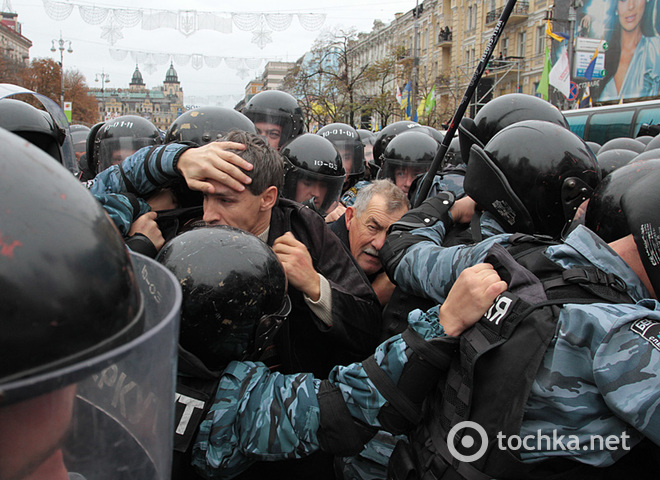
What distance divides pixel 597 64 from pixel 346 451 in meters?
16.8

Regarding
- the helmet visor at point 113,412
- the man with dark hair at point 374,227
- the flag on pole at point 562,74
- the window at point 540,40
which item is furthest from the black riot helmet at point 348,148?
the window at point 540,40

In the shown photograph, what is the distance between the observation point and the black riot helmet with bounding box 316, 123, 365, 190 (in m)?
5.66

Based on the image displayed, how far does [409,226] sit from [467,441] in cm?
108

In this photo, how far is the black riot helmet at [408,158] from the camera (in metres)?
4.75

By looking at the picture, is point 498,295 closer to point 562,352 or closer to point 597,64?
point 562,352

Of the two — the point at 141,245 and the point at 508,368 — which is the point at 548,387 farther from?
the point at 141,245

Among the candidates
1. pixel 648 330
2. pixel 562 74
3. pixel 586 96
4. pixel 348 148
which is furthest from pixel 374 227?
pixel 586 96

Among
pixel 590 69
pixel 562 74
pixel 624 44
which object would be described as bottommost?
pixel 562 74

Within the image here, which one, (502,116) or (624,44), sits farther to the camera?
(624,44)

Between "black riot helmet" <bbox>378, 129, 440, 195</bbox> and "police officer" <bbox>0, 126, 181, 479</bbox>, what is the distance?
13.9 feet

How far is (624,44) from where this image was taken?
26062 mm

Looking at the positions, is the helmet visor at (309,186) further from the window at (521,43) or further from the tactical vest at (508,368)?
the window at (521,43)

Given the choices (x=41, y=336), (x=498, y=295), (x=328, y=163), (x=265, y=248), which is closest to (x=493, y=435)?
(x=498, y=295)

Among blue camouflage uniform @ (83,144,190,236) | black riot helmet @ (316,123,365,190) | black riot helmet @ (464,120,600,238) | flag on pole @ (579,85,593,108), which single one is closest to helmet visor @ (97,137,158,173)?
blue camouflage uniform @ (83,144,190,236)
